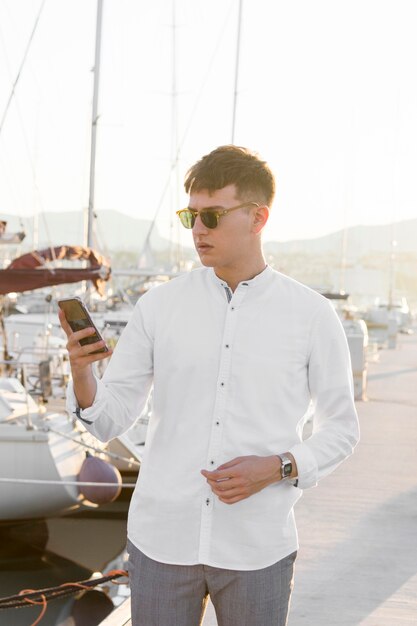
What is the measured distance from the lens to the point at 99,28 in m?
18.6

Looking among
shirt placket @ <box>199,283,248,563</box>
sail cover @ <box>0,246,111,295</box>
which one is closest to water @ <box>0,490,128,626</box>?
sail cover @ <box>0,246,111,295</box>

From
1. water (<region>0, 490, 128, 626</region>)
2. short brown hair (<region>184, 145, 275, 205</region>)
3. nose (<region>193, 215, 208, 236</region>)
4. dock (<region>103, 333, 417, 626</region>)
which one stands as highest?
short brown hair (<region>184, 145, 275, 205</region>)

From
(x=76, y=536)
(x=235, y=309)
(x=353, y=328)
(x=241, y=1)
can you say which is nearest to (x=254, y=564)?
(x=235, y=309)

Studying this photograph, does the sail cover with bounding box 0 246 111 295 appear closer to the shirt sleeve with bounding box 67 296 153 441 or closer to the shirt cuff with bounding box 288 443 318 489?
the shirt sleeve with bounding box 67 296 153 441

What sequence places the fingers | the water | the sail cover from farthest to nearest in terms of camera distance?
the sail cover < the water < the fingers

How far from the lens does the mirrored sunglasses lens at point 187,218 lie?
8.97 ft

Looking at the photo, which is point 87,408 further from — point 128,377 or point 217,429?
point 217,429

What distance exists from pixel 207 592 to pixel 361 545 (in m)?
4.62

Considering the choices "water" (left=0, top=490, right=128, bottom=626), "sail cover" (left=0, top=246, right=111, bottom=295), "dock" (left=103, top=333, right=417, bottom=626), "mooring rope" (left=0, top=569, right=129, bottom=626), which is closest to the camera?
"dock" (left=103, top=333, right=417, bottom=626)

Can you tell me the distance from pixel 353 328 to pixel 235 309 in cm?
2152

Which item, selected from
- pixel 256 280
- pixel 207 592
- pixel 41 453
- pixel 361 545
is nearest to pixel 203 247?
pixel 256 280

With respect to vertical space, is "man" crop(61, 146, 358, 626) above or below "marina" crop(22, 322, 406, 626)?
above

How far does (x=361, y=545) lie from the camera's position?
7.06 meters

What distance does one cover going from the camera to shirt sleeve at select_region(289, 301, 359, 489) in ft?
8.78
